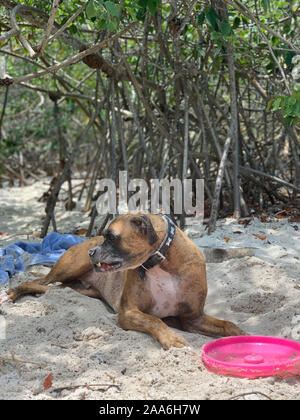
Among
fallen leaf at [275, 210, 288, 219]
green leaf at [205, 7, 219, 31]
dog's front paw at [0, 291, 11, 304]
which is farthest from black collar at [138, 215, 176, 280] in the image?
fallen leaf at [275, 210, 288, 219]

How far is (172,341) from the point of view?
278 cm

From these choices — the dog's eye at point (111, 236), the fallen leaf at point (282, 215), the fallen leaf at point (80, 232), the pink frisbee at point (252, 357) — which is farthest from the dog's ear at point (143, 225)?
the fallen leaf at point (80, 232)

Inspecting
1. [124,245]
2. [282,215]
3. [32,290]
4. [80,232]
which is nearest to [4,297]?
[32,290]

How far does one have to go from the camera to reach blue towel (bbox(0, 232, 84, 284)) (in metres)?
4.37

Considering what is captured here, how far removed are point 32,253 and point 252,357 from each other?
3.03 meters

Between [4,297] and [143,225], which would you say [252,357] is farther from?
[4,297]

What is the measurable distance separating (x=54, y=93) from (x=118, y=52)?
6.53ft

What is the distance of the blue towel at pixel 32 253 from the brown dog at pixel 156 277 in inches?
48.1

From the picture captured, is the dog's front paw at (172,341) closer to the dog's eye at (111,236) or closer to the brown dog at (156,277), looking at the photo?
the brown dog at (156,277)

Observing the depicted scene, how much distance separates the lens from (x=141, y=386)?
2.38 metres

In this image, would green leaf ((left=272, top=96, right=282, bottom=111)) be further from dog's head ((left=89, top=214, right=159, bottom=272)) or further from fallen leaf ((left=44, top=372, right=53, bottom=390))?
fallen leaf ((left=44, top=372, right=53, bottom=390))

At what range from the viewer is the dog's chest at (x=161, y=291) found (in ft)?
10.2

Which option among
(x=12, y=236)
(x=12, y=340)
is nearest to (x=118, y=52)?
(x=12, y=236)
